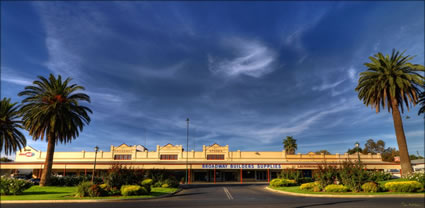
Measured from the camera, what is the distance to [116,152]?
62.6 meters

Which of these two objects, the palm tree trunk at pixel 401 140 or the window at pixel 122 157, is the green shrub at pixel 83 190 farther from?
the window at pixel 122 157

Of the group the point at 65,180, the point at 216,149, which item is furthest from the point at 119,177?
the point at 216,149

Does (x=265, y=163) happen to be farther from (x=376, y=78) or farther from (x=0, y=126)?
(x=0, y=126)

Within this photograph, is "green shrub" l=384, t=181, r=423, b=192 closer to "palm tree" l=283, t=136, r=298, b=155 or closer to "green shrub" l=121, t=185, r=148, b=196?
"green shrub" l=121, t=185, r=148, b=196

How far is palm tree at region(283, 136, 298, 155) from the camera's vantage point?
7950 cm

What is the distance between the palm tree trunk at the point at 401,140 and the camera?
36.5m

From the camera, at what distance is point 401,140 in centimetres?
3706

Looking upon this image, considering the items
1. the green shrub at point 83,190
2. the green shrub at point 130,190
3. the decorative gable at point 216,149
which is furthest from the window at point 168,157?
the green shrub at point 83,190

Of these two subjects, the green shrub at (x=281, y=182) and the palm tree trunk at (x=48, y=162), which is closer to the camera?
the green shrub at (x=281, y=182)

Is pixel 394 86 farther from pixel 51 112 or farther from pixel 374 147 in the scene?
pixel 374 147

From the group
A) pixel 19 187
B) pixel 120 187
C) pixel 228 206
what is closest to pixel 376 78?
pixel 228 206

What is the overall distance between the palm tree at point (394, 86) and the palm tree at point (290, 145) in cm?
4010

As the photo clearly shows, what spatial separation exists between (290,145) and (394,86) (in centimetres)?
4472

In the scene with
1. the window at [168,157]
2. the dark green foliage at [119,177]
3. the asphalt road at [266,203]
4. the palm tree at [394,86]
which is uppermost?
the palm tree at [394,86]
